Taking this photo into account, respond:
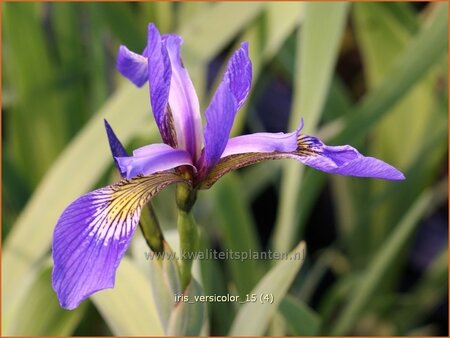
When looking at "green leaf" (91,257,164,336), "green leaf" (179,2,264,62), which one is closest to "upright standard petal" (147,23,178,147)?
"green leaf" (91,257,164,336)

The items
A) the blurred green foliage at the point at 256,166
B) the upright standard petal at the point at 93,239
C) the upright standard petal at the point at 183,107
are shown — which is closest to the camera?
the upright standard petal at the point at 93,239

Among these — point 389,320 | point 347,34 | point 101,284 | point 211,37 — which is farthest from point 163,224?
point 347,34

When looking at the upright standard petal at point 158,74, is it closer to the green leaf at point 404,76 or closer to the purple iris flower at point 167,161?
the purple iris flower at point 167,161

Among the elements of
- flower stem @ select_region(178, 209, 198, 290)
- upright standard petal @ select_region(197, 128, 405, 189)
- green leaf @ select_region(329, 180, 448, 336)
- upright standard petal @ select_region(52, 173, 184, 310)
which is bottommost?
green leaf @ select_region(329, 180, 448, 336)

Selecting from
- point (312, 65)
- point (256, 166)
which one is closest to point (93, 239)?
point (312, 65)

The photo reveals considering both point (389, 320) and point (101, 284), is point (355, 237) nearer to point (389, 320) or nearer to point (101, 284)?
point (389, 320)

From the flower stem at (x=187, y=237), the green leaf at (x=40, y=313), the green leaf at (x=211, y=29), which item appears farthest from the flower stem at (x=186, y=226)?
the green leaf at (x=211, y=29)

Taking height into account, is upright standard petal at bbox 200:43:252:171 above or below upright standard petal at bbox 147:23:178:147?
below

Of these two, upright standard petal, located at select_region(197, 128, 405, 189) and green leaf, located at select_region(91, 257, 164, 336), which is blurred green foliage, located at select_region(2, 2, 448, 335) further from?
upright standard petal, located at select_region(197, 128, 405, 189)
